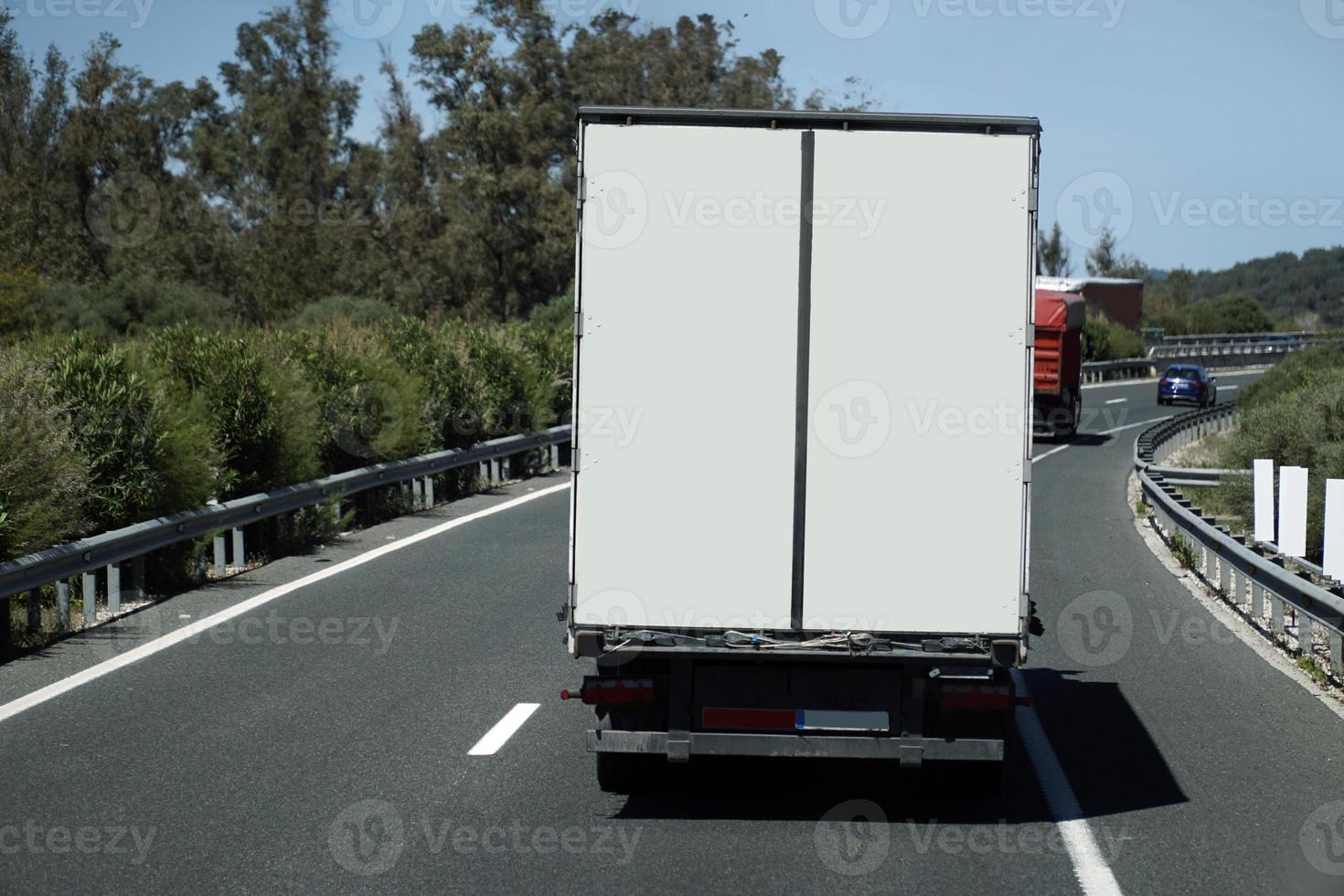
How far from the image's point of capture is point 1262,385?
4009 centimetres

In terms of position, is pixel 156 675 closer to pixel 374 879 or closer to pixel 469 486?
pixel 374 879

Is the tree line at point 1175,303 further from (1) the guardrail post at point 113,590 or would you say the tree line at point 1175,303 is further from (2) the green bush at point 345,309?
(1) the guardrail post at point 113,590

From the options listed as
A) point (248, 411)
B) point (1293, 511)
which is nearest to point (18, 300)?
point (248, 411)

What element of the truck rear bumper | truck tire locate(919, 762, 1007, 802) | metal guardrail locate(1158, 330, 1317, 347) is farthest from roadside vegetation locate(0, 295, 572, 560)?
metal guardrail locate(1158, 330, 1317, 347)

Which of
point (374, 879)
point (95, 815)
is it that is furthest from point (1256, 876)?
point (95, 815)

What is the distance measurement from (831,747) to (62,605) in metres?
7.01

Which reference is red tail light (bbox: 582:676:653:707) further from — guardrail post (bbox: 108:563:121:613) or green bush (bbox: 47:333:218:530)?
green bush (bbox: 47:333:218:530)

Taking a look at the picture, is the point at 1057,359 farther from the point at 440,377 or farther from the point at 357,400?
the point at 357,400

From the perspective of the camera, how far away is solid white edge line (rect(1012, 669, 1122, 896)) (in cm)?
662

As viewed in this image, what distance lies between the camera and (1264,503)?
15164 mm

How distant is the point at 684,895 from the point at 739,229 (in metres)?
2.93

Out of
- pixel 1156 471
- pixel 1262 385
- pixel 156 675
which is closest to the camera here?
pixel 156 675

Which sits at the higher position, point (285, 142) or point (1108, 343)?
point (285, 142)

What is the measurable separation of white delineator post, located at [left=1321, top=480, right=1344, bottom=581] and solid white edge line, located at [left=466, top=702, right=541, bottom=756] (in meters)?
6.12
